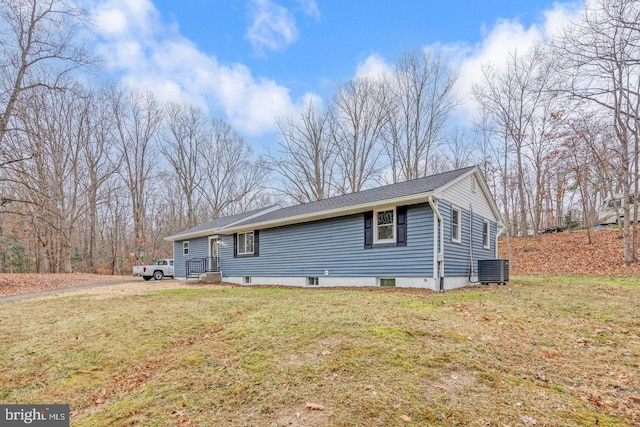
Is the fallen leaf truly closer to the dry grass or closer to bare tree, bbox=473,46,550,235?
the dry grass

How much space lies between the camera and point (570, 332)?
16.3 feet

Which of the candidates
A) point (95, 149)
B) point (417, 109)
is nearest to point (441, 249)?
point (417, 109)

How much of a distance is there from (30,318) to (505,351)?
876cm

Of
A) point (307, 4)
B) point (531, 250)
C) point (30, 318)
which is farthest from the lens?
point (531, 250)

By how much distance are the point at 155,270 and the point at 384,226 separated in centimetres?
1732

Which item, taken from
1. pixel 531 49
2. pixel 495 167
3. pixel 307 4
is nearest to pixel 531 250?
pixel 495 167

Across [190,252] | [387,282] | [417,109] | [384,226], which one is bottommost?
[387,282]

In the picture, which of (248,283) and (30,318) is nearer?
(30,318)

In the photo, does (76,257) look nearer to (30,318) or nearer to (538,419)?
(30,318)

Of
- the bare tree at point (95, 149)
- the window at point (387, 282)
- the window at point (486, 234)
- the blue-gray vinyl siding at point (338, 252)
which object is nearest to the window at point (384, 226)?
the blue-gray vinyl siding at point (338, 252)

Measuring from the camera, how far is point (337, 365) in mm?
3484

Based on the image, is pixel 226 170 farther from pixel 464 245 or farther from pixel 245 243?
pixel 464 245

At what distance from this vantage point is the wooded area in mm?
14180

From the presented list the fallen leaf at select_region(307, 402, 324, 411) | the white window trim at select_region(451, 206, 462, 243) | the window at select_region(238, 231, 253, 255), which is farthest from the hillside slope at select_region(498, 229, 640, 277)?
the fallen leaf at select_region(307, 402, 324, 411)
